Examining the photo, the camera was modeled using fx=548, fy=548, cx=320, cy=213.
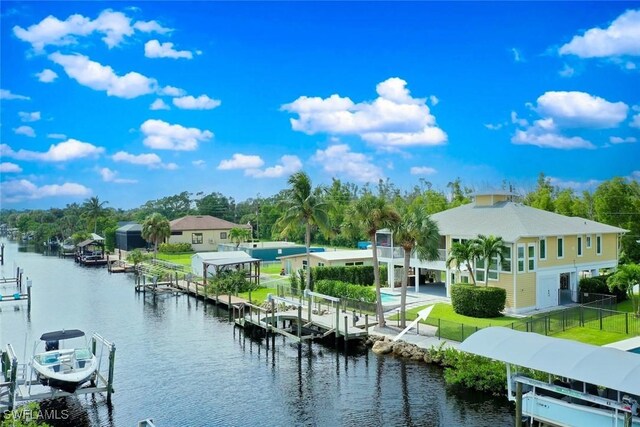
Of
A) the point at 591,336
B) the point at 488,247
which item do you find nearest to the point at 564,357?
the point at 591,336

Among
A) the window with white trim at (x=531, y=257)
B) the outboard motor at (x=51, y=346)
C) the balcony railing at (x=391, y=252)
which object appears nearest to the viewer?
the outboard motor at (x=51, y=346)

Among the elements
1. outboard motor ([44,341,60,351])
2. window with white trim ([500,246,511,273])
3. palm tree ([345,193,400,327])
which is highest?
palm tree ([345,193,400,327])

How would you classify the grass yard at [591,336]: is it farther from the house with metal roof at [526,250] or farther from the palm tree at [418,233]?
the palm tree at [418,233]

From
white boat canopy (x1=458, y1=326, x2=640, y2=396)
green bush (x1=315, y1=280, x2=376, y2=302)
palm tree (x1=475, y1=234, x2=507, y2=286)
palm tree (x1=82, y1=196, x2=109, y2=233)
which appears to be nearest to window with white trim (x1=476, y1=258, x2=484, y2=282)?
palm tree (x1=475, y1=234, x2=507, y2=286)

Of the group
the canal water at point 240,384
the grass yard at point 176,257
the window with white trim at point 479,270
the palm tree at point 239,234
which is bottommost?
the canal water at point 240,384

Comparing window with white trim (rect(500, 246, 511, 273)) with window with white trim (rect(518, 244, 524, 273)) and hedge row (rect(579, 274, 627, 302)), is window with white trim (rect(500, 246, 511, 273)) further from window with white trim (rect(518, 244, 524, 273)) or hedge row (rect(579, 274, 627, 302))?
hedge row (rect(579, 274, 627, 302))

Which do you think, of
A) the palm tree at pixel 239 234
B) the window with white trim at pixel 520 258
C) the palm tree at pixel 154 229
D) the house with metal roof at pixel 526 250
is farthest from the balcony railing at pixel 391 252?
the palm tree at pixel 239 234

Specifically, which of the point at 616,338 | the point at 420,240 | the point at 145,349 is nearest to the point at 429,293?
the point at 420,240
